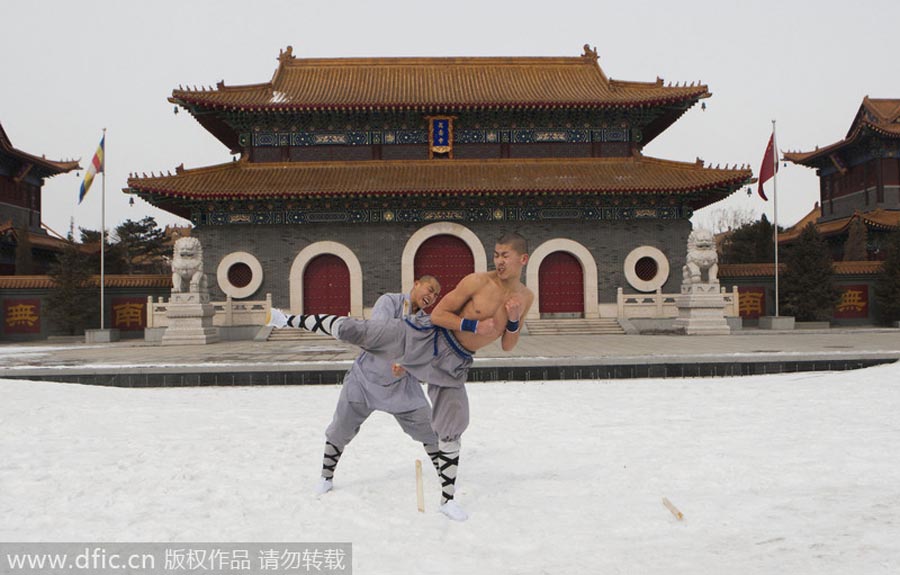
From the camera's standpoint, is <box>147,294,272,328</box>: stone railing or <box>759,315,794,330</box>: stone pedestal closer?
<box>147,294,272,328</box>: stone railing

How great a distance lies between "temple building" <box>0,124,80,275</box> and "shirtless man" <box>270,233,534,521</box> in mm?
22811

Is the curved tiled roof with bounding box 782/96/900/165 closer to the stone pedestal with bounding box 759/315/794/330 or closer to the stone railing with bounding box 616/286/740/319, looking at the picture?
the stone pedestal with bounding box 759/315/794/330

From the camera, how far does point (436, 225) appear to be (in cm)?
1897

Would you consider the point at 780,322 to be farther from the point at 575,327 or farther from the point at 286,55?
the point at 286,55

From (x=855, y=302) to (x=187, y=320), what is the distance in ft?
67.8

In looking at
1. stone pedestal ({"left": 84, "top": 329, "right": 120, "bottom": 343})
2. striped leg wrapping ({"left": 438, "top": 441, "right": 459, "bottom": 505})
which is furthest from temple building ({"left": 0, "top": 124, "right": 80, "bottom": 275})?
striped leg wrapping ({"left": 438, "top": 441, "right": 459, "bottom": 505})

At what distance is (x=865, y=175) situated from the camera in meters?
25.3

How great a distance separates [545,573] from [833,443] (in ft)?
11.7

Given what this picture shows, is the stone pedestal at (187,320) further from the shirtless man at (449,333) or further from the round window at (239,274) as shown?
the shirtless man at (449,333)

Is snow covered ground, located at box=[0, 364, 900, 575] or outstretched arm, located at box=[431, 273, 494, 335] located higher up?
outstretched arm, located at box=[431, 273, 494, 335]

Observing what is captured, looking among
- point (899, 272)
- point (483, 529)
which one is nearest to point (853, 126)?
point (899, 272)

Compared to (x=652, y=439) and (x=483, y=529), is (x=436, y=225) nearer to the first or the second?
(x=652, y=439)

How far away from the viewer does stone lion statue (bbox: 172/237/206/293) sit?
637 inches

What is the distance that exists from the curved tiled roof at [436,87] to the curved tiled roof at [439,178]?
1.80 meters
